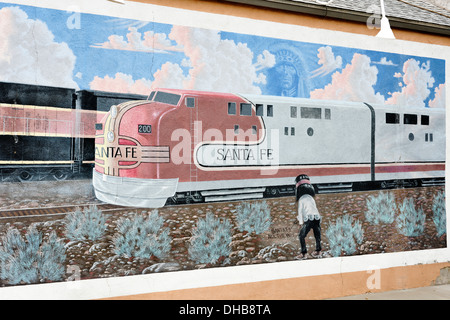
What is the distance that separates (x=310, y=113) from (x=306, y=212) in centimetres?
131

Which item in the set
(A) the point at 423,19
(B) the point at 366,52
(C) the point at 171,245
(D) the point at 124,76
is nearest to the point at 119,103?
(D) the point at 124,76

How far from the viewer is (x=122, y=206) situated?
5.48m

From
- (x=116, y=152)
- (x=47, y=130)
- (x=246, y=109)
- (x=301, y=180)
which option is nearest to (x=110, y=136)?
(x=116, y=152)

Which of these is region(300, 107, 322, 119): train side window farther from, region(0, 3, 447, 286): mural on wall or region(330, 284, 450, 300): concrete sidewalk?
region(330, 284, 450, 300): concrete sidewalk

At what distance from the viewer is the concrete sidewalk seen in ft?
21.8

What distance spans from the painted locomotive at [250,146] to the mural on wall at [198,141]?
29 mm

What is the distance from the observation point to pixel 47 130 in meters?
5.15

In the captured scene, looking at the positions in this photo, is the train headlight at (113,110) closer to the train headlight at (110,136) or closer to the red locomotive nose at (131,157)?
the red locomotive nose at (131,157)

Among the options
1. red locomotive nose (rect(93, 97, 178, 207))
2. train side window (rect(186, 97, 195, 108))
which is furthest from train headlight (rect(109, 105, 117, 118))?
train side window (rect(186, 97, 195, 108))

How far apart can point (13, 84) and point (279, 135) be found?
3.18 metres

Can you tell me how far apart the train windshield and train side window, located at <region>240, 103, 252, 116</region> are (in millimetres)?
837

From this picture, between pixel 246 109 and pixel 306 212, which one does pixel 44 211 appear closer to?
pixel 246 109

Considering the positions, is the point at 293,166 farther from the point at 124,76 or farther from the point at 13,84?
the point at 13,84

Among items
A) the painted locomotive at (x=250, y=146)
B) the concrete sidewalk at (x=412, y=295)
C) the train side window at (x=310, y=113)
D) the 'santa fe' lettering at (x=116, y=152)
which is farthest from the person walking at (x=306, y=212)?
the 'santa fe' lettering at (x=116, y=152)
